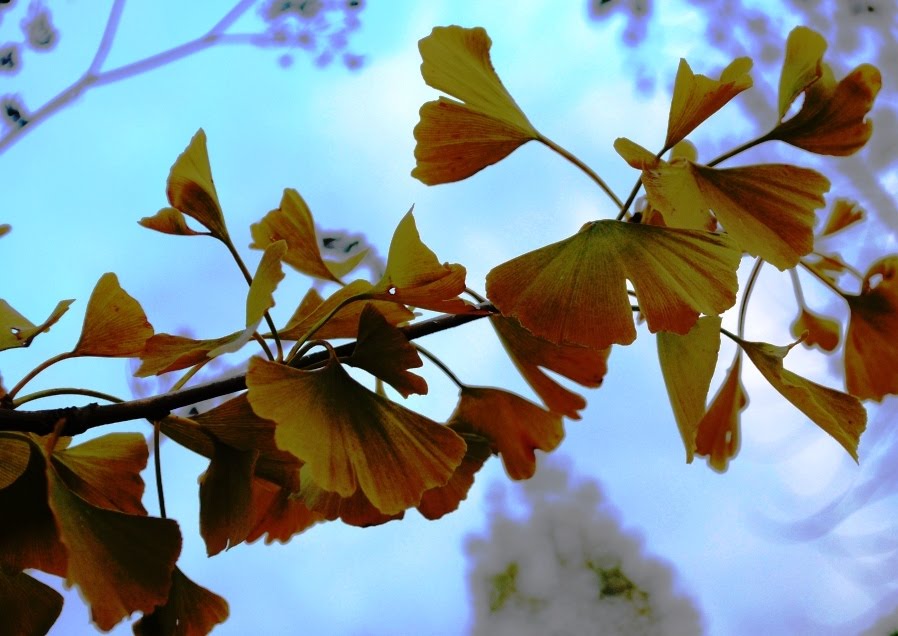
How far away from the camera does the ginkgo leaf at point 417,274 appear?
0.18 metres

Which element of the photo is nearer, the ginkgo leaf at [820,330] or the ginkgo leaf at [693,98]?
the ginkgo leaf at [693,98]

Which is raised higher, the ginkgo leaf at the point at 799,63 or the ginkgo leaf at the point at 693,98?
the ginkgo leaf at the point at 799,63

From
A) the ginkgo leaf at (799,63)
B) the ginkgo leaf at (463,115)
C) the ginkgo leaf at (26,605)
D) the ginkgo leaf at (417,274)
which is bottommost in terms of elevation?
the ginkgo leaf at (26,605)

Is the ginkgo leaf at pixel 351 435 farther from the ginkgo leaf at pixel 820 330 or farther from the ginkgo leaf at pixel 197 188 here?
the ginkgo leaf at pixel 820 330

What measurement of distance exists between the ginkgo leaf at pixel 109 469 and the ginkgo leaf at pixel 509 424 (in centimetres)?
10

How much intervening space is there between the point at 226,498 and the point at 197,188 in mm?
89

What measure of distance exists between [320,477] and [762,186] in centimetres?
14

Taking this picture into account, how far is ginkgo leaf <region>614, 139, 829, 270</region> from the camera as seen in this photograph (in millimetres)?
202

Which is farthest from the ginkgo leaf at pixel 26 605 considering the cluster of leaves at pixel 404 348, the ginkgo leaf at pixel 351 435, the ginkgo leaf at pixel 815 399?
the ginkgo leaf at pixel 815 399

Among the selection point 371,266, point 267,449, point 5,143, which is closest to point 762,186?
point 267,449

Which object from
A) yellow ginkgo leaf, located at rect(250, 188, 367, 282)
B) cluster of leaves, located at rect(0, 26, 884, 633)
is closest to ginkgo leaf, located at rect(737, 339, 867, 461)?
cluster of leaves, located at rect(0, 26, 884, 633)

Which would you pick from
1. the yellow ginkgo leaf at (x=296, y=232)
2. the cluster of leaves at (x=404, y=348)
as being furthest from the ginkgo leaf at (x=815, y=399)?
the yellow ginkgo leaf at (x=296, y=232)

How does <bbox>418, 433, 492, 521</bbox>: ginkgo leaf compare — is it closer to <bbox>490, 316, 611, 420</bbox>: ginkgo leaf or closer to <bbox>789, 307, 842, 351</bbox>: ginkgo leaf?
<bbox>490, 316, 611, 420</bbox>: ginkgo leaf

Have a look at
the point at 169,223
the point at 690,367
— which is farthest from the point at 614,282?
the point at 169,223
